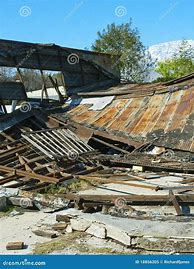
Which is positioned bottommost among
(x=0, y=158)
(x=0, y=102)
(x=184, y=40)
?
(x=0, y=158)

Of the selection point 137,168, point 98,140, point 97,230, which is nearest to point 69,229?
point 97,230

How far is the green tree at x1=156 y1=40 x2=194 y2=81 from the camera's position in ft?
91.6

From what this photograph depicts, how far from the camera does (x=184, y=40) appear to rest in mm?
28609

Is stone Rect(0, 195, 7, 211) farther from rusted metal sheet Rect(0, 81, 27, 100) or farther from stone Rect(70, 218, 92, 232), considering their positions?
rusted metal sheet Rect(0, 81, 27, 100)

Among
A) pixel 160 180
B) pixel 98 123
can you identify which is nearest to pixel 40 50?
pixel 98 123

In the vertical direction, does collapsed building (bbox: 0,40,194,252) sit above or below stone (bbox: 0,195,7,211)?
above

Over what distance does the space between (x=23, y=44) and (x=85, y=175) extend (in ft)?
26.1

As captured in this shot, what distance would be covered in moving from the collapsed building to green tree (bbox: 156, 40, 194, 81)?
473 inches

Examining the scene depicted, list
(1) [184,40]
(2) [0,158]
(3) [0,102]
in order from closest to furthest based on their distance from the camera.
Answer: (2) [0,158], (3) [0,102], (1) [184,40]

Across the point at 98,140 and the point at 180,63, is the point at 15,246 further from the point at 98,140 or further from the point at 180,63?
the point at 180,63

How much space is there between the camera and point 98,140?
12.9m

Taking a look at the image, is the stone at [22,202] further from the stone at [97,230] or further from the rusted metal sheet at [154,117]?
the rusted metal sheet at [154,117]

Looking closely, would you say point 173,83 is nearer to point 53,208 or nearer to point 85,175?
point 85,175

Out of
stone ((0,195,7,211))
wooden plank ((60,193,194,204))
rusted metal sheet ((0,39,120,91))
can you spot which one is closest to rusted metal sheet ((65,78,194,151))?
rusted metal sheet ((0,39,120,91))
